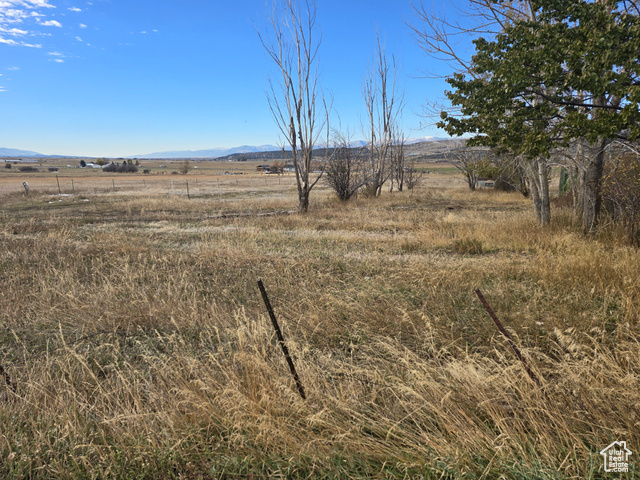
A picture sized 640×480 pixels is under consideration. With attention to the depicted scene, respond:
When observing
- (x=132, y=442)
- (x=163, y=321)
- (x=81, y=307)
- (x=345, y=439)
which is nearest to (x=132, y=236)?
(x=81, y=307)

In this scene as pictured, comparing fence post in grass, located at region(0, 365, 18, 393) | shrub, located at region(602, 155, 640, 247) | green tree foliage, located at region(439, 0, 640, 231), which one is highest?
green tree foliage, located at region(439, 0, 640, 231)

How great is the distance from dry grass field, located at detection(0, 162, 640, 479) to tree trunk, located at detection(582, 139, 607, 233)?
594mm

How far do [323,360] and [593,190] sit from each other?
8259 millimetres

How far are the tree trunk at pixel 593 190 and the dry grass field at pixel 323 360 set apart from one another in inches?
23.4

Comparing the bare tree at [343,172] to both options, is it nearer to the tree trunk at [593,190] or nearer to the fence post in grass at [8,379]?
the tree trunk at [593,190]

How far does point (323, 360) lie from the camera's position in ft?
11.5

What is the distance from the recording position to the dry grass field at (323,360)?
2.32m

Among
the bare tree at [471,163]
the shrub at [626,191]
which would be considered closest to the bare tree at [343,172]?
the bare tree at [471,163]

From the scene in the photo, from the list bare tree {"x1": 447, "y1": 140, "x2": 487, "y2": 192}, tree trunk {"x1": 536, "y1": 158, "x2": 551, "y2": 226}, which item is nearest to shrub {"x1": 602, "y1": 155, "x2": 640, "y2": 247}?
tree trunk {"x1": 536, "y1": 158, "x2": 551, "y2": 226}

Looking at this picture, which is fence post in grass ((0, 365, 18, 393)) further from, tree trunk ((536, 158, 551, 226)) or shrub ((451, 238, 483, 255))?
tree trunk ((536, 158, 551, 226))

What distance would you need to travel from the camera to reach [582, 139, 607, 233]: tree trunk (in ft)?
27.2

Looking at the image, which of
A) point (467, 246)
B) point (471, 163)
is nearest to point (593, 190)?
point (467, 246)

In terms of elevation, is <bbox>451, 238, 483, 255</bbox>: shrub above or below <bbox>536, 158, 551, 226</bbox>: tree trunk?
below

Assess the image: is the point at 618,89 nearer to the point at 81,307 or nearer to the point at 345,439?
the point at 345,439
